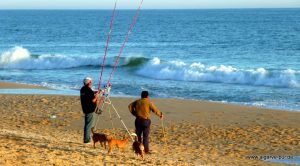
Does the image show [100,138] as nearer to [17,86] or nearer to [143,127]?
[143,127]

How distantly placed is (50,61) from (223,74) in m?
13.0

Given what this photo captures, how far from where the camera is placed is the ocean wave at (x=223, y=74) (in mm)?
25688

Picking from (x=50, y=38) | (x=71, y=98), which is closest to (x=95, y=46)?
(x=50, y=38)

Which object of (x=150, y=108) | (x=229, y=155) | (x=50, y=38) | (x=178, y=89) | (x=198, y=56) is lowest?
(x=229, y=155)

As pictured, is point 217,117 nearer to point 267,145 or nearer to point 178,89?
point 267,145

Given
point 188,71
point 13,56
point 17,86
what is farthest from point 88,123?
point 13,56

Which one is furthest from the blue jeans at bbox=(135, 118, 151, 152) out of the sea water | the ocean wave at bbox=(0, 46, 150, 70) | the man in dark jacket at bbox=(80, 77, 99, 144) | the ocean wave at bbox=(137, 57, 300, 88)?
the ocean wave at bbox=(0, 46, 150, 70)

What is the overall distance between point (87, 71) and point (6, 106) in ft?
48.0

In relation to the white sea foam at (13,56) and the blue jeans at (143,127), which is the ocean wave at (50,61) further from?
the blue jeans at (143,127)

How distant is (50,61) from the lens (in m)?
36.8

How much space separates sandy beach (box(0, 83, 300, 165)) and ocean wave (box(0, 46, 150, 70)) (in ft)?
50.3

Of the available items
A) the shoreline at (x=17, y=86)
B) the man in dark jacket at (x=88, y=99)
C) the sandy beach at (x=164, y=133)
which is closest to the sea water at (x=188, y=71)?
the shoreline at (x=17, y=86)

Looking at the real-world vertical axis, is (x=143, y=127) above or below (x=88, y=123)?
below

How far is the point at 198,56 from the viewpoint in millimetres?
40281
